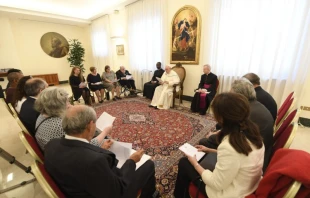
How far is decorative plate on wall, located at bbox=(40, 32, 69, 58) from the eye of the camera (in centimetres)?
716

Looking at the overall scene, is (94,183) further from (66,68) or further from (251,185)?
(66,68)

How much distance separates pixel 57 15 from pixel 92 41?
5.75 ft

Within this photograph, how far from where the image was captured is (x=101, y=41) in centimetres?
721

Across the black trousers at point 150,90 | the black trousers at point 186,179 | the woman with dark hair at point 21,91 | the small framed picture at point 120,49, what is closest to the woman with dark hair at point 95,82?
the black trousers at point 150,90

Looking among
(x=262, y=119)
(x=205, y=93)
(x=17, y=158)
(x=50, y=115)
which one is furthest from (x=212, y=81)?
(x=17, y=158)

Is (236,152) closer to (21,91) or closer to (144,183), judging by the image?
(144,183)

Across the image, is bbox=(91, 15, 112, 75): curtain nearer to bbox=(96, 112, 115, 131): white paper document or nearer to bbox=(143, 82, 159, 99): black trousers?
bbox=(143, 82, 159, 99): black trousers

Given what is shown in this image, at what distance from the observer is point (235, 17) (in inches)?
129

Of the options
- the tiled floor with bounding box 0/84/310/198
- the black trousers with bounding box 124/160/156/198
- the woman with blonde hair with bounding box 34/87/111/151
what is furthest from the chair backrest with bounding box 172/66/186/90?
the woman with blonde hair with bounding box 34/87/111/151

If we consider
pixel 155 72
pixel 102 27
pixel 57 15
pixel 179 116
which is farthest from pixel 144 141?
pixel 57 15

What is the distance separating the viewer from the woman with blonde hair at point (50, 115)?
3.93 ft

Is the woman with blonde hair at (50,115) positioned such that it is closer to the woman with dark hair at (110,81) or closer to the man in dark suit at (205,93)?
the man in dark suit at (205,93)

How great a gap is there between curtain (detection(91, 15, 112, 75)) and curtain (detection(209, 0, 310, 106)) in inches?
189

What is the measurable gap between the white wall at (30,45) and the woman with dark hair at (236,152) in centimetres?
843
